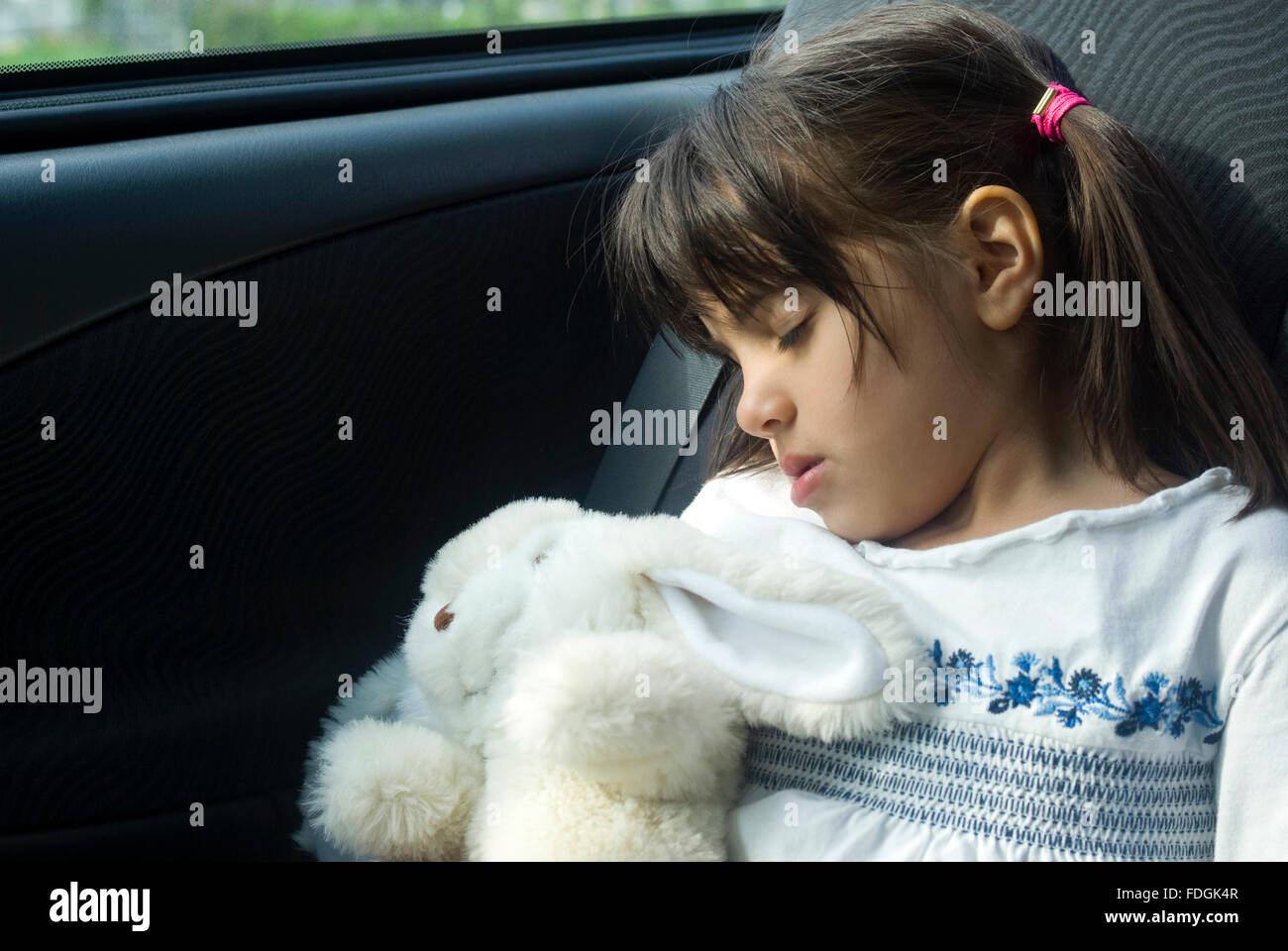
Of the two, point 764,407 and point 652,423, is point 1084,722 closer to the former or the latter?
point 764,407

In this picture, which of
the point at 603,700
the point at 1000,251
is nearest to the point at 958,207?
the point at 1000,251

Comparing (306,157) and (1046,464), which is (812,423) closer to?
(1046,464)

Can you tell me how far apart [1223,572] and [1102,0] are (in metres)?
0.55

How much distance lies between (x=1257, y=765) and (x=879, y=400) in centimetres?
37

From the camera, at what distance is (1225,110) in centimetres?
100

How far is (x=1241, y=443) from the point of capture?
37.3 inches

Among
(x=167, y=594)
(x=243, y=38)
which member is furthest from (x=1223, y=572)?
(x=243, y=38)

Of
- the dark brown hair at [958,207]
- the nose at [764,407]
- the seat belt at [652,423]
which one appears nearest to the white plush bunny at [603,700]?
the nose at [764,407]

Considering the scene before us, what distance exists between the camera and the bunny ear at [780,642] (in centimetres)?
83

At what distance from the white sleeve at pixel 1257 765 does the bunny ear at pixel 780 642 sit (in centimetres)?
25

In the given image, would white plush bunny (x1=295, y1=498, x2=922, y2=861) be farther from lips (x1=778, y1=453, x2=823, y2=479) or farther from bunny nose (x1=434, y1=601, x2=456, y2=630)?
lips (x1=778, y1=453, x2=823, y2=479)
